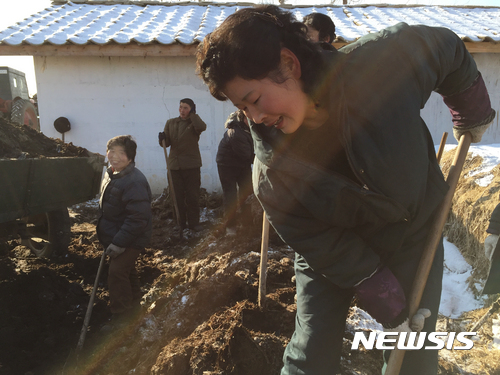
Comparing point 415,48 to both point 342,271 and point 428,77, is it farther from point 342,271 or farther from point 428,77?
point 342,271

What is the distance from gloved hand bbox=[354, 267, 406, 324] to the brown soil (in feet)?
3.46

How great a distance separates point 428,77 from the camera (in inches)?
50.6

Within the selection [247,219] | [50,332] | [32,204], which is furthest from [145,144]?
[50,332]

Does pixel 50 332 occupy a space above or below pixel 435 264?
below

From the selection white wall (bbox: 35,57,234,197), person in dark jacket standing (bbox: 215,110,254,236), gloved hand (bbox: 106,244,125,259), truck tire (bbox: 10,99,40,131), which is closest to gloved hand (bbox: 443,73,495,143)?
gloved hand (bbox: 106,244,125,259)

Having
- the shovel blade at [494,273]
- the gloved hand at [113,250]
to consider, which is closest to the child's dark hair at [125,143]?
the gloved hand at [113,250]

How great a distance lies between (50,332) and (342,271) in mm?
2688

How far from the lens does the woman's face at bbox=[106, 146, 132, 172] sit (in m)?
3.20

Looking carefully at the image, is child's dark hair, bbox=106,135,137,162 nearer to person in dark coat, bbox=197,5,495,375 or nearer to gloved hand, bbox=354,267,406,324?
person in dark coat, bbox=197,5,495,375

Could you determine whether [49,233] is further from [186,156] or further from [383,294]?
[383,294]

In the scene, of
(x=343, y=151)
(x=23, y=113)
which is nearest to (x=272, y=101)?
(x=343, y=151)

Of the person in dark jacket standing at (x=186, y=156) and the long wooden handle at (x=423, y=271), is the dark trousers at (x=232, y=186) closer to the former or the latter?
the person in dark jacket standing at (x=186, y=156)

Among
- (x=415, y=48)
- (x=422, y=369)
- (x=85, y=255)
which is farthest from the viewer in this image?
(x=85, y=255)

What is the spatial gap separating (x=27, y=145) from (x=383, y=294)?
14.3 feet
